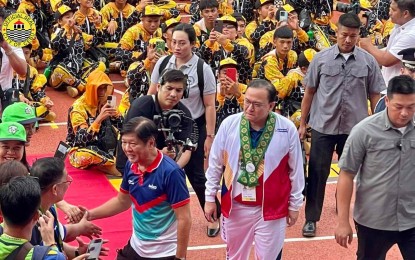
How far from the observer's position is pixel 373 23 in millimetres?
15344

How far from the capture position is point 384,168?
626 cm

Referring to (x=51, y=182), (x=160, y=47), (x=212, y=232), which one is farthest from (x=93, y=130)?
(x=51, y=182)

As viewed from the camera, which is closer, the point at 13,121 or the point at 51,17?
the point at 13,121

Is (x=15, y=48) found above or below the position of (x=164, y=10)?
above

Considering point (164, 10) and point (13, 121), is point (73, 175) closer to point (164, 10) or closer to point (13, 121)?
point (13, 121)

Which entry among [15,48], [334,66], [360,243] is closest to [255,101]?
[360,243]

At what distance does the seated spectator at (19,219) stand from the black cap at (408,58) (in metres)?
4.10

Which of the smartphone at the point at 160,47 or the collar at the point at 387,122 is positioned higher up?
the collar at the point at 387,122

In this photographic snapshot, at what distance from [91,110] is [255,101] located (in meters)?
4.12

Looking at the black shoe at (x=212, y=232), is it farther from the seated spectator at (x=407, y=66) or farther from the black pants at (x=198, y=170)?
the seated spectator at (x=407, y=66)

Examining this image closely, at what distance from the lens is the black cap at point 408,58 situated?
775 centimetres

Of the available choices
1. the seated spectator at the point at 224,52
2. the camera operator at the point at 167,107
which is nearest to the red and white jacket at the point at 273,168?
the camera operator at the point at 167,107

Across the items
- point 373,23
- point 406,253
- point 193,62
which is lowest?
point 373,23

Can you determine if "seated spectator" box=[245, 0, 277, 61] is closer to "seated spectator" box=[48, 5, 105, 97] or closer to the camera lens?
"seated spectator" box=[48, 5, 105, 97]
